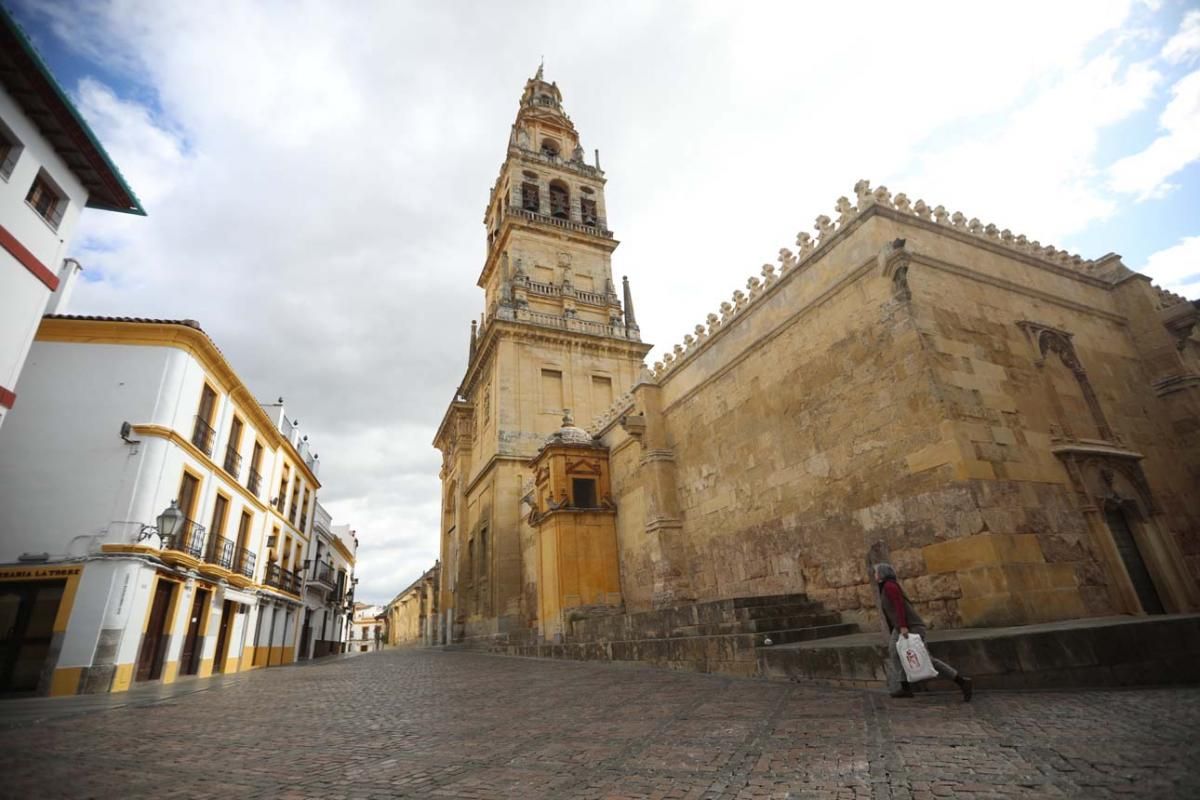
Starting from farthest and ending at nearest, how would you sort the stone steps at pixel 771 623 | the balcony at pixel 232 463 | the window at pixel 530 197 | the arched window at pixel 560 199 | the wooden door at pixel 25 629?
the arched window at pixel 560 199 → the window at pixel 530 197 → the balcony at pixel 232 463 → the wooden door at pixel 25 629 → the stone steps at pixel 771 623

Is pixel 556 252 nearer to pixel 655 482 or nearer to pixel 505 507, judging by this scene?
pixel 505 507

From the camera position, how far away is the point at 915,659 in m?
4.29

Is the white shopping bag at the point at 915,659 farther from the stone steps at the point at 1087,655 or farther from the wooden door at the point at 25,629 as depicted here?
the wooden door at the point at 25,629

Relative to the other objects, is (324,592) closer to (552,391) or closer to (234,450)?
(234,450)

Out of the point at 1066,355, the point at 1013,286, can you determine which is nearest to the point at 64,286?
the point at 1013,286

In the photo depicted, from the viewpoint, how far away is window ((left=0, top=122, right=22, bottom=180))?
6578mm

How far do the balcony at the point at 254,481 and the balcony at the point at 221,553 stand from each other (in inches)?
84.9

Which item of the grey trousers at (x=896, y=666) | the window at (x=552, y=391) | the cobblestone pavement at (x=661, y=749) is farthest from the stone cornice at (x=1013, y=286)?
the window at (x=552, y=391)

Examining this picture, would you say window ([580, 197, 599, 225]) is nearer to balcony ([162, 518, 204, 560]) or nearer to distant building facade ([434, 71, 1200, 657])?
distant building facade ([434, 71, 1200, 657])

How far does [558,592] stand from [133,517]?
9109 millimetres

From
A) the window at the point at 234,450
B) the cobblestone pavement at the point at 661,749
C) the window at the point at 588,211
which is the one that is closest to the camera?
the cobblestone pavement at the point at 661,749

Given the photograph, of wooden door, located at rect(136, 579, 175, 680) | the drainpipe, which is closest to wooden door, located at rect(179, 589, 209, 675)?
wooden door, located at rect(136, 579, 175, 680)

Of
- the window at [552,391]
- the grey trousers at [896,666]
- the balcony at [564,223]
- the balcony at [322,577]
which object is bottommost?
the grey trousers at [896,666]

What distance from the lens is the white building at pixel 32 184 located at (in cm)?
657
